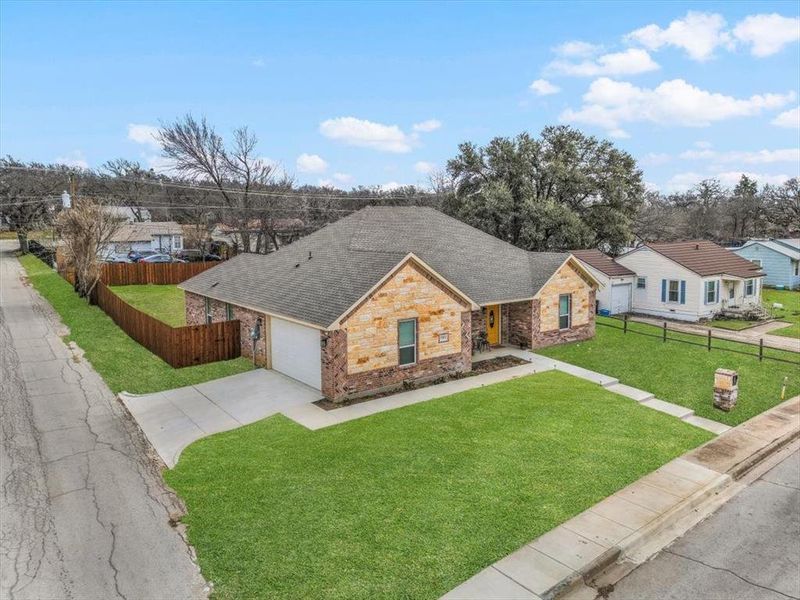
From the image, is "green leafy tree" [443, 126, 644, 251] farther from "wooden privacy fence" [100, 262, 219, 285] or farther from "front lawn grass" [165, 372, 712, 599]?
"front lawn grass" [165, 372, 712, 599]

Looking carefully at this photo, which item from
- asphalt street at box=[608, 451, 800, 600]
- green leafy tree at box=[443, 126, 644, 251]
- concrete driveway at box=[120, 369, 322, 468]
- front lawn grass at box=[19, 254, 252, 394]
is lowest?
asphalt street at box=[608, 451, 800, 600]

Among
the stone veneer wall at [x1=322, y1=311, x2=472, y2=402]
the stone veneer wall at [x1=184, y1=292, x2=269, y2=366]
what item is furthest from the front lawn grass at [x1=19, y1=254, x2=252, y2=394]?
the stone veneer wall at [x1=322, y1=311, x2=472, y2=402]

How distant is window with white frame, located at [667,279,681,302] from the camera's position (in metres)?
28.3

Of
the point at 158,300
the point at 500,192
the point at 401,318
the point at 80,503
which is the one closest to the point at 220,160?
the point at 158,300

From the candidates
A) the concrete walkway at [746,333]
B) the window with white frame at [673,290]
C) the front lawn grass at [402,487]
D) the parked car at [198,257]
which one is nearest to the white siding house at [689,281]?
the window with white frame at [673,290]

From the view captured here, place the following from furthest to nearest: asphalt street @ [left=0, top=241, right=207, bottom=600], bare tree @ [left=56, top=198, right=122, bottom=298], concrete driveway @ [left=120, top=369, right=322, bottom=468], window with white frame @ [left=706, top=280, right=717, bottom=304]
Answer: bare tree @ [left=56, top=198, right=122, bottom=298] < window with white frame @ [left=706, top=280, right=717, bottom=304] < concrete driveway @ [left=120, top=369, right=322, bottom=468] < asphalt street @ [left=0, top=241, right=207, bottom=600]

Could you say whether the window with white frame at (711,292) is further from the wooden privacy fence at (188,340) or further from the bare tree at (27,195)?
the bare tree at (27,195)

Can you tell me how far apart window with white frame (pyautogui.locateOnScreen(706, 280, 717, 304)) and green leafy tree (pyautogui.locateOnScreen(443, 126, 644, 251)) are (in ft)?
31.6

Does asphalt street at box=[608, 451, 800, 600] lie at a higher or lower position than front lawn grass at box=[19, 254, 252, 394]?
lower

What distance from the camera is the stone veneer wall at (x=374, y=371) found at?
14922mm

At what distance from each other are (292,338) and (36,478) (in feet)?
25.7

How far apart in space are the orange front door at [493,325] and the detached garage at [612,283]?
9.63 m

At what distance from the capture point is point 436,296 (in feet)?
55.8

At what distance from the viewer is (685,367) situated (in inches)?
742
